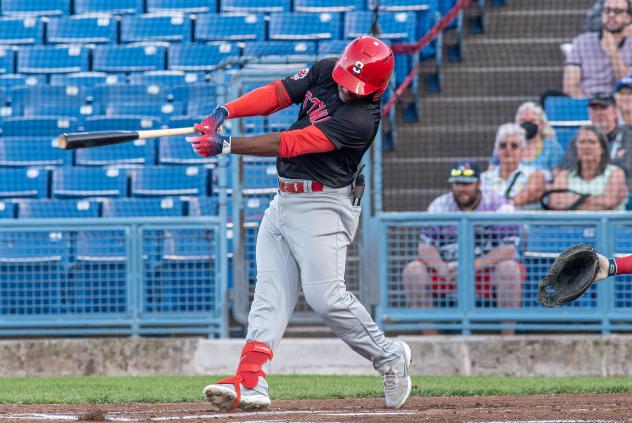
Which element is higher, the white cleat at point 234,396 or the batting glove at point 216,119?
the batting glove at point 216,119

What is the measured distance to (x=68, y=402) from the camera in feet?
24.4

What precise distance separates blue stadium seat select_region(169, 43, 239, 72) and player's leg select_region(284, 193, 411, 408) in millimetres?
8326

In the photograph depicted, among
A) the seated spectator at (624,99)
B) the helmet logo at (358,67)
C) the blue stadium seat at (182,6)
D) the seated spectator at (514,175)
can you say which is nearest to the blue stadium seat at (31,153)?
the blue stadium seat at (182,6)

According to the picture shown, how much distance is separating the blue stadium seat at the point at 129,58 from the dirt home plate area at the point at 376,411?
7990 millimetres

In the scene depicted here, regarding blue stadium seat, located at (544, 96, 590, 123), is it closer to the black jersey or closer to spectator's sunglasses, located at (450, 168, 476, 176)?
spectator's sunglasses, located at (450, 168, 476, 176)

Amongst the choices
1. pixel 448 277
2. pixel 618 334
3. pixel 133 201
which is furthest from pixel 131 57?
pixel 618 334

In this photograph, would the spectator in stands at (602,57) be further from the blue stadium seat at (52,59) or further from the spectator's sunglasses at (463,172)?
the blue stadium seat at (52,59)

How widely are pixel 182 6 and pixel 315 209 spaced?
9.45m

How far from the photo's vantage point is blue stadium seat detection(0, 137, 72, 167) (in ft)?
44.5

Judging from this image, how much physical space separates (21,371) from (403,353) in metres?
4.47

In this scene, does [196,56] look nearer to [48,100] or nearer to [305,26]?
[305,26]

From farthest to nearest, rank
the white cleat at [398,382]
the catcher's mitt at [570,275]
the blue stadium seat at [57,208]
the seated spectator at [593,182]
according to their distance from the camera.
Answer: the blue stadium seat at [57,208] < the seated spectator at [593,182] < the white cleat at [398,382] < the catcher's mitt at [570,275]

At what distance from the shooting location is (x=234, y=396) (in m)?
6.04

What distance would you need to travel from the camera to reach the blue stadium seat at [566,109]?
12836 mm
